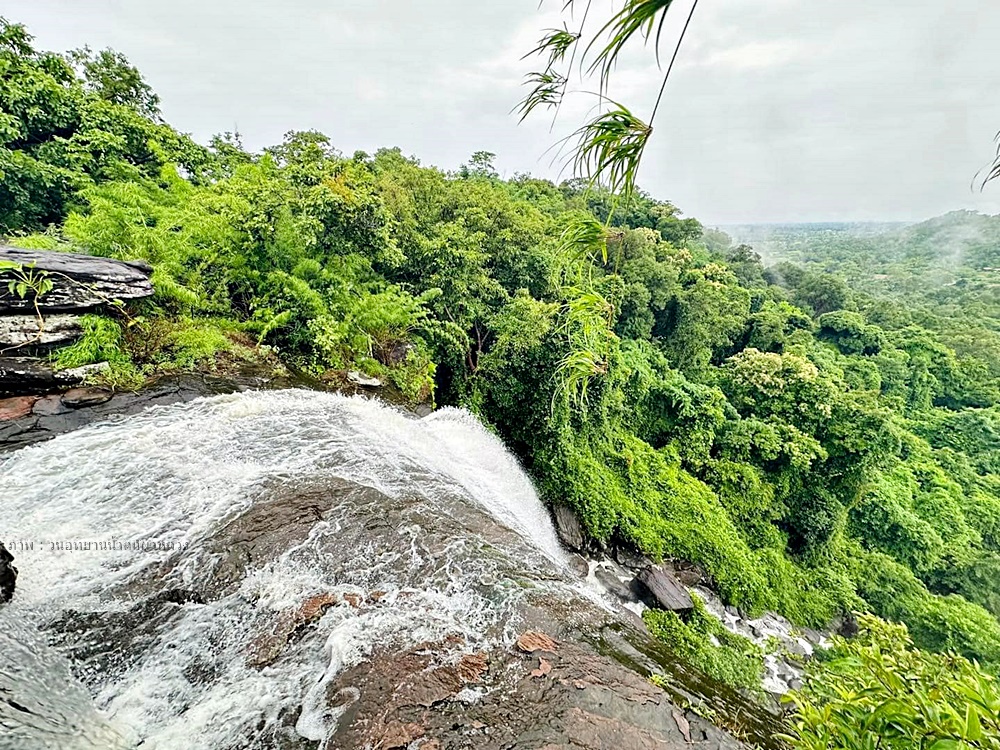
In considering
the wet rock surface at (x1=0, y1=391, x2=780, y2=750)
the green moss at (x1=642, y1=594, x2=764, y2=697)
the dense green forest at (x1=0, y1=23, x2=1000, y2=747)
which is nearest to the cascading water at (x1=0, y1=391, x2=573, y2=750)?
the wet rock surface at (x1=0, y1=391, x2=780, y2=750)

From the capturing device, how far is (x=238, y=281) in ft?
26.9

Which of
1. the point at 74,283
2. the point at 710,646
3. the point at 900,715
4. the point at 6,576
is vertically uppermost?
the point at 74,283

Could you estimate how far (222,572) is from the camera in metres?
3.44

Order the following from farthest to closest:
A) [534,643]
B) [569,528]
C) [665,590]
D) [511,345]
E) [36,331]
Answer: [511,345]
[569,528]
[665,590]
[36,331]
[534,643]

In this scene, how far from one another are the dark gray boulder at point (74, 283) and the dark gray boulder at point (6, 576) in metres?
3.88

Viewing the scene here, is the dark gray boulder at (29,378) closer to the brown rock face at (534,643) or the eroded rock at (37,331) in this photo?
the eroded rock at (37,331)

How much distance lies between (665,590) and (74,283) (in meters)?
10.6

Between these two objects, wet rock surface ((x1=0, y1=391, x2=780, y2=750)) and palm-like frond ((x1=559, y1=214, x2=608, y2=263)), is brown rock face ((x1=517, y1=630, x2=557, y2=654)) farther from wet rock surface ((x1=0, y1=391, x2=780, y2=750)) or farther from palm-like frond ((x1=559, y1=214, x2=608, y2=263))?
palm-like frond ((x1=559, y1=214, x2=608, y2=263))

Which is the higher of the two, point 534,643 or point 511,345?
point 511,345

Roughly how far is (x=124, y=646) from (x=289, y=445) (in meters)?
2.39

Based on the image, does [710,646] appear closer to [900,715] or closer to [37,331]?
[900,715]

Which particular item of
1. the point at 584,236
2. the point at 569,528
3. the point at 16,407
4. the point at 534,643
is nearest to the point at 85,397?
the point at 16,407

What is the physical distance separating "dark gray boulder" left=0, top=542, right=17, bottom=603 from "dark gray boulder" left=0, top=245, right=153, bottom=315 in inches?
153

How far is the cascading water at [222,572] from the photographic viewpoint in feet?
8.41
